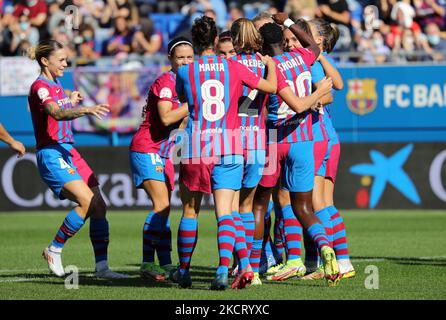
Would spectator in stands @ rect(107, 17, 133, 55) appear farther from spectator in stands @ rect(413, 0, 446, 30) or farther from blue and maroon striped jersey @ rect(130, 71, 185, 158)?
blue and maroon striped jersey @ rect(130, 71, 185, 158)

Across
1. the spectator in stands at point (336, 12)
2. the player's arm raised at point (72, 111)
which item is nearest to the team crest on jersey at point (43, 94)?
the player's arm raised at point (72, 111)

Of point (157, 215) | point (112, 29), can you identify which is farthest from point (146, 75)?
point (157, 215)

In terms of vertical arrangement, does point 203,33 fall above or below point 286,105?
above

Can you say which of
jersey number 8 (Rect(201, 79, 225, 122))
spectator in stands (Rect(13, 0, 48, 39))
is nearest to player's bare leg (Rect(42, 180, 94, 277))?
jersey number 8 (Rect(201, 79, 225, 122))

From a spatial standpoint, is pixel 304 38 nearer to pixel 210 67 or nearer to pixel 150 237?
pixel 210 67

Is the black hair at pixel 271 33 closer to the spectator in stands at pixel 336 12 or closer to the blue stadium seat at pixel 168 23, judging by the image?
the spectator in stands at pixel 336 12

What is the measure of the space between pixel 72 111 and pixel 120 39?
40.0 ft

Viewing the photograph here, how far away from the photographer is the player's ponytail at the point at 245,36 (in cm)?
908

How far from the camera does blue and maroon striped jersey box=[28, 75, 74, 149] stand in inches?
401

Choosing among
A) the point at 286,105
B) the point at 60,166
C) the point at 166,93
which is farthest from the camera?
the point at 60,166

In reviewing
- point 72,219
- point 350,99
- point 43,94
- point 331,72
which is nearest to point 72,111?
point 43,94

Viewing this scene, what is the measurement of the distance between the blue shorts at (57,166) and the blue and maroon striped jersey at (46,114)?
3.1 inches

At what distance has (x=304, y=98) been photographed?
30.0 ft

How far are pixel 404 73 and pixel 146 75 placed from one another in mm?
4907
